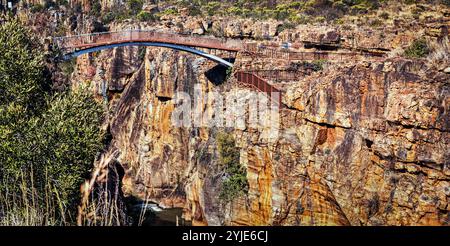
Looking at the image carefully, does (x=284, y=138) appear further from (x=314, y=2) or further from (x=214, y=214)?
(x=314, y=2)

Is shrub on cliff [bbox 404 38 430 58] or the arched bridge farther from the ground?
shrub on cliff [bbox 404 38 430 58]

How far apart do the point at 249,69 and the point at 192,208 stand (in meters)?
7.43

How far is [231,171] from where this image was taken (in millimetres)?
28781

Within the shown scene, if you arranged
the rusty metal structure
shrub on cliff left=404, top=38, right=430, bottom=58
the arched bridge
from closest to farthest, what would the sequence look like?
the rusty metal structure → shrub on cliff left=404, top=38, right=430, bottom=58 → the arched bridge

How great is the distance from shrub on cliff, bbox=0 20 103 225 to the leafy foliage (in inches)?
302

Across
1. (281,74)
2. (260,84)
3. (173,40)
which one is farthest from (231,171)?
(173,40)

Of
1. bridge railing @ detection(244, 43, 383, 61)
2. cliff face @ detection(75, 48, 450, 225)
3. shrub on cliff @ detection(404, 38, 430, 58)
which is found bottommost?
cliff face @ detection(75, 48, 450, 225)

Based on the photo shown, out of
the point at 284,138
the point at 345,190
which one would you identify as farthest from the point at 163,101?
the point at 345,190

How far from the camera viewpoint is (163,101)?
1629 inches

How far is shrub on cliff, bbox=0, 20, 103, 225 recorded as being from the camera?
18.1 metres

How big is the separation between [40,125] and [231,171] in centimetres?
1091

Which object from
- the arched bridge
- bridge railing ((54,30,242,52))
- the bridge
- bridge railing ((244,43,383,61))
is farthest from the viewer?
bridge railing ((54,30,242,52))

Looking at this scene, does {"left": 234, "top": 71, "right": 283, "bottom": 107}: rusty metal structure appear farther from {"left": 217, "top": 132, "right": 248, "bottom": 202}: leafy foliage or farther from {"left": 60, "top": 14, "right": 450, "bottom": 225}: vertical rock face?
{"left": 217, "top": 132, "right": 248, "bottom": 202}: leafy foliage

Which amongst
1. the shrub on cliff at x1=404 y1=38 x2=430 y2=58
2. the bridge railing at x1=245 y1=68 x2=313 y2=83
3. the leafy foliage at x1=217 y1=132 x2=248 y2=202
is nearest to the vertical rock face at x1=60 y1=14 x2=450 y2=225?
the leafy foliage at x1=217 y1=132 x2=248 y2=202
